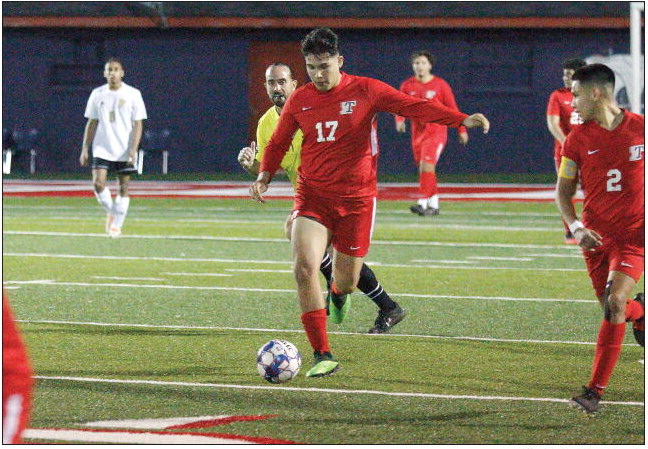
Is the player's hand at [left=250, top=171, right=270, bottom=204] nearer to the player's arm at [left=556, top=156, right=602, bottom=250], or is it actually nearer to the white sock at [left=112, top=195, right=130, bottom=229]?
the player's arm at [left=556, top=156, right=602, bottom=250]

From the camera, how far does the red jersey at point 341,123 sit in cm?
778

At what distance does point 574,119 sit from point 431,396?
8.70 meters

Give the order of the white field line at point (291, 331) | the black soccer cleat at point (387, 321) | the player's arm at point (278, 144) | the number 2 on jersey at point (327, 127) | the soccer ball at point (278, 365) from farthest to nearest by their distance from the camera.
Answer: the black soccer cleat at point (387, 321), the white field line at point (291, 331), the player's arm at point (278, 144), the number 2 on jersey at point (327, 127), the soccer ball at point (278, 365)

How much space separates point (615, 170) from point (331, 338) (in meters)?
2.92

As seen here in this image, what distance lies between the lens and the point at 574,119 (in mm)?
14914

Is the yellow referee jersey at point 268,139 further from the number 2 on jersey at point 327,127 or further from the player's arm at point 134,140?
the player's arm at point 134,140

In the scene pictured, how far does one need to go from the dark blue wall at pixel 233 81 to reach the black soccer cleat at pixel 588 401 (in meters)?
28.3

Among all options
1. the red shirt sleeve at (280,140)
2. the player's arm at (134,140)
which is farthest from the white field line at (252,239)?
the red shirt sleeve at (280,140)

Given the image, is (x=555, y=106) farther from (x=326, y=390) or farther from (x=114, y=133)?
(x=326, y=390)

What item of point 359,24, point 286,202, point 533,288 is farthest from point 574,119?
point 359,24

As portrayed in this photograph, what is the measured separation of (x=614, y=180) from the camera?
6707 millimetres

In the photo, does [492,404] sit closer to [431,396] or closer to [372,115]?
[431,396]

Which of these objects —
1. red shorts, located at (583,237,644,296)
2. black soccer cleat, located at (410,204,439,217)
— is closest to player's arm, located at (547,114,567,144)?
black soccer cleat, located at (410,204,439,217)

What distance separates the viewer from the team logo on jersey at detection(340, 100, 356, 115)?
7785 millimetres
